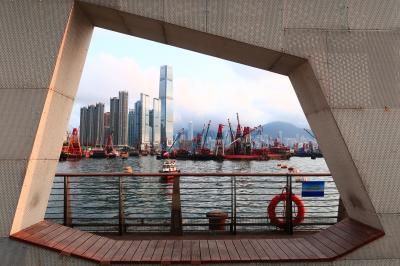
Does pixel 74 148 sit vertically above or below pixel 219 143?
below

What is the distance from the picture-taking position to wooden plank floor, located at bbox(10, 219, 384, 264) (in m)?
4.34

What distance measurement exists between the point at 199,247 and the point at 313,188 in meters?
3.59

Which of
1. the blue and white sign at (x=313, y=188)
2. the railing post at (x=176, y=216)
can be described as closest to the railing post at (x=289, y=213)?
the blue and white sign at (x=313, y=188)

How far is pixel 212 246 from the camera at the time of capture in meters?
4.88

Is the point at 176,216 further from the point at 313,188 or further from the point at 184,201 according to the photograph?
the point at 184,201

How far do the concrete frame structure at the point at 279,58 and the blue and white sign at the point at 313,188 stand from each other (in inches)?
108

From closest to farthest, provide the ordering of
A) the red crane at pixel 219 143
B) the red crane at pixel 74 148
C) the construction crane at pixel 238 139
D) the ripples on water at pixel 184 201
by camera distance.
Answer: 1. the ripples on water at pixel 184 201
2. the red crane at pixel 219 143
3. the red crane at pixel 74 148
4. the construction crane at pixel 238 139

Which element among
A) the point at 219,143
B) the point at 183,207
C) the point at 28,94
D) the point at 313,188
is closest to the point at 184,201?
the point at 183,207

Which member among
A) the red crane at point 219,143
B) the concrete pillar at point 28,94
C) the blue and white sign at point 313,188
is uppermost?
the red crane at point 219,143

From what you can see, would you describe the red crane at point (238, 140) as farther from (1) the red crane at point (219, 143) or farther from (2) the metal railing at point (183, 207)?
(2) the metal railing at point (183, 207)

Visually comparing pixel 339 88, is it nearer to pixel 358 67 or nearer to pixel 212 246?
pixel 358 67

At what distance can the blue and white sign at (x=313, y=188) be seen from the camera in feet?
24.5

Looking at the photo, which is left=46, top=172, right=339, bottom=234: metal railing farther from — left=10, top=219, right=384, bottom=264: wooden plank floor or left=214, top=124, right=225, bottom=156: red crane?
left=214, top=124, right=225, bottom=156: red crane

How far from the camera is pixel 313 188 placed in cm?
754
